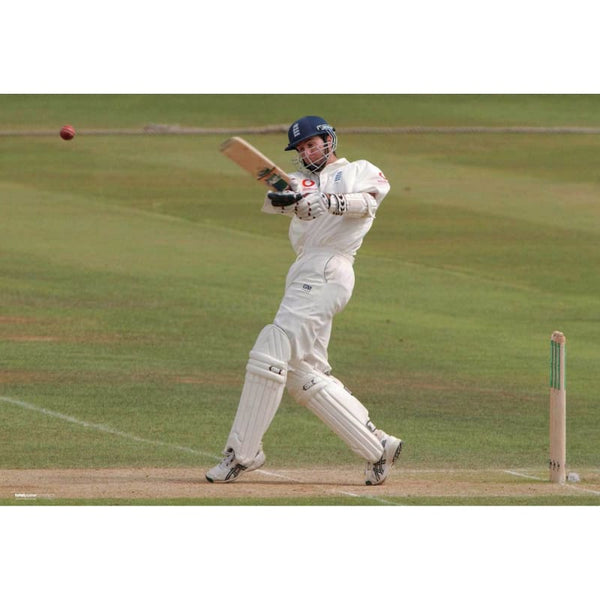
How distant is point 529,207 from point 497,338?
29.2 feet

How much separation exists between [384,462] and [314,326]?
109 cm

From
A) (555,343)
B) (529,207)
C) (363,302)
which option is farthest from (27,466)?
(529,207)

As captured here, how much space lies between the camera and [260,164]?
37.4ft

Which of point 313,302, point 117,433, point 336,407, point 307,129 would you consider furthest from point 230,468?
point 117,433

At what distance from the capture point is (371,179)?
11.6 meters

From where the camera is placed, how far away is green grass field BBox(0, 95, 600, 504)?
14.2 meters

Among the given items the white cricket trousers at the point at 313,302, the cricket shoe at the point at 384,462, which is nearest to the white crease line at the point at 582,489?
the cricket shoe at the point at 384,462

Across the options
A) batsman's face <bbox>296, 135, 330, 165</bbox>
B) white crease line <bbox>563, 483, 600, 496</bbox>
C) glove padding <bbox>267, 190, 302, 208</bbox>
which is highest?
batsman's face <bbox>296, 135, 330, 165</bbox>

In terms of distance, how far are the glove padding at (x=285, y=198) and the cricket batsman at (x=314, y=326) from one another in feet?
0.53

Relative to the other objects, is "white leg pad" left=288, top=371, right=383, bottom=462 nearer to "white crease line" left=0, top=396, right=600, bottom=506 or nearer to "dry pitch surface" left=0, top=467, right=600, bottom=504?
"dry pitch surface" left=0, top=467, right=600, bottom=504

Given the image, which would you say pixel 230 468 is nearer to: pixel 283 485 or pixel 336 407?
pixel 283 485

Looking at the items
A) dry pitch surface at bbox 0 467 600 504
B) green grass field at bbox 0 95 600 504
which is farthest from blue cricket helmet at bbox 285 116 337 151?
green grass field at bbox 0 95 600 504

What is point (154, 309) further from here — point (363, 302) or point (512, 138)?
point (512, 138)

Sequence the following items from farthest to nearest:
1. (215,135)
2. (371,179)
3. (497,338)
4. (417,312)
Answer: (215,135), (417,312), (497,338), (371,179)
